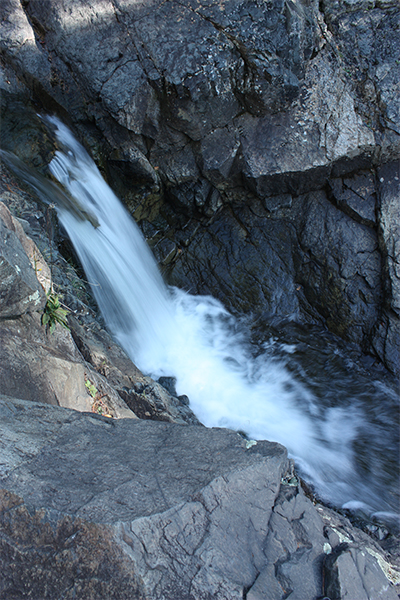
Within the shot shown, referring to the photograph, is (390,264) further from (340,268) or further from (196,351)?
(196,351)

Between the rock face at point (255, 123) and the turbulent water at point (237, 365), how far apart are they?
521mm

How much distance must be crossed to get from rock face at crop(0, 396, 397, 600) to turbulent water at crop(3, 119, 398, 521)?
2.40 m

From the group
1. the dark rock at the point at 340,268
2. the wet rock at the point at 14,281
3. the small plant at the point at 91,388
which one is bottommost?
the small plant at the point at 91,388

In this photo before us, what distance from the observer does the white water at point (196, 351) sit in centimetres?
459

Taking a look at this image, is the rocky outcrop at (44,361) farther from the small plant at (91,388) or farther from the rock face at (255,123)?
the rock face at (255,123)

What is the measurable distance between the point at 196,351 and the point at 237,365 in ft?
2.28

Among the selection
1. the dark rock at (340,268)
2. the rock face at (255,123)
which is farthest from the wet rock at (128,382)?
the dark rock at (340,268)

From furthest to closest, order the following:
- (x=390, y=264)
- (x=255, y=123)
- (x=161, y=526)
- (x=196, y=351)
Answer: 1. (x=196, y=351)
2. (x=255, y=123)
3. (x=390, y=264)
4. (x=161, y=526)

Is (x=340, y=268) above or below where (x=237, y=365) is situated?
above

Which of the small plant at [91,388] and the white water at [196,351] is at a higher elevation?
the white water at [196,351]

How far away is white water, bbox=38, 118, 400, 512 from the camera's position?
15.1ft

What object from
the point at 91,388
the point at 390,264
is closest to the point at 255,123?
the point at 390,264

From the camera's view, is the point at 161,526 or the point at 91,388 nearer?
the point at 161,526

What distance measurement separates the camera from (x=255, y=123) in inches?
228
